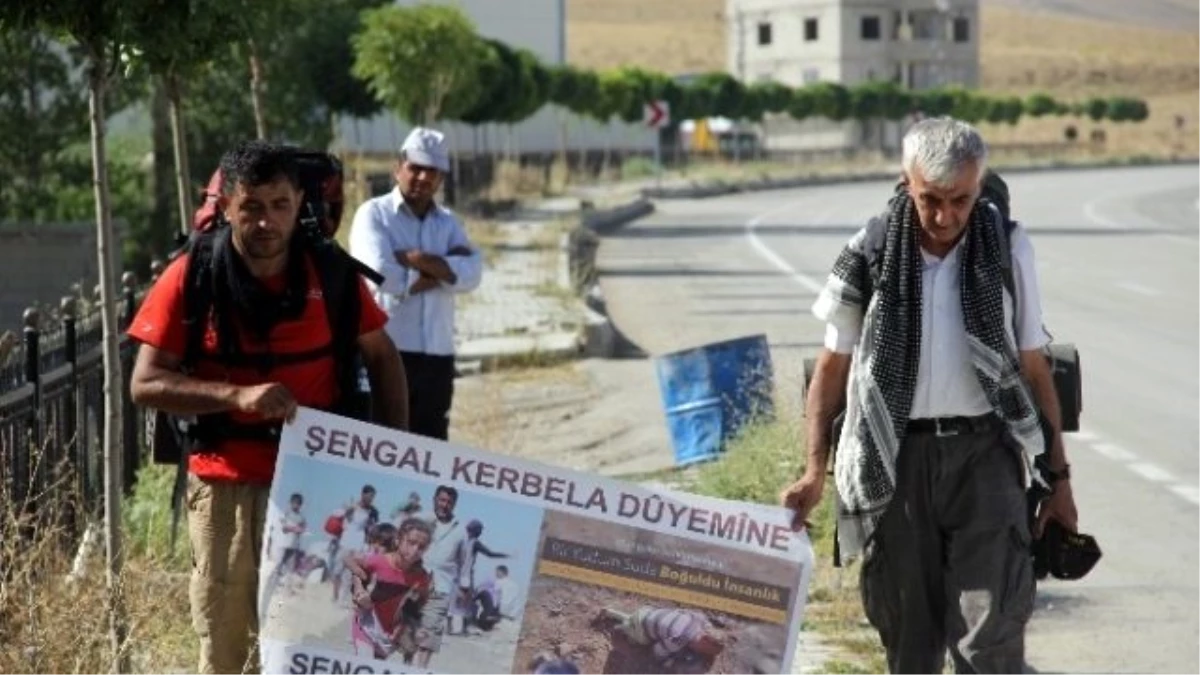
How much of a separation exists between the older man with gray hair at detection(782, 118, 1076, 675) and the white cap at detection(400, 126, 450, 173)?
309cm

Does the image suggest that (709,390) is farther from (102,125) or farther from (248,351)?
(248,351)

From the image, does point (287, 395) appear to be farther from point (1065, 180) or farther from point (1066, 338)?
point (1065, 180)

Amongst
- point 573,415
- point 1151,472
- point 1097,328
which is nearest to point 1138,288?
point 1097,328

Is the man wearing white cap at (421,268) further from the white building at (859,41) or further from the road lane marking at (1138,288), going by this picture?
the white building at (859,41)

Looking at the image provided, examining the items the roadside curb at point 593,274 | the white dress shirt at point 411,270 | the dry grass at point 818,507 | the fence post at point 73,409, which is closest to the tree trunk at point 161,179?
the roadside curb at point 593,274

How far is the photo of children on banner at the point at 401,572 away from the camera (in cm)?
579

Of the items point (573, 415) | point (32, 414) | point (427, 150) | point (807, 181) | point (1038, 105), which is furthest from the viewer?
point (1038, 105)

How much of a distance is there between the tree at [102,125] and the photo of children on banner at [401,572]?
124cm

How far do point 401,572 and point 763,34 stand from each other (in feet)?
463

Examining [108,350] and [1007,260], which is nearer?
[1007,260]

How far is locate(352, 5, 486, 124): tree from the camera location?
34.0 metres

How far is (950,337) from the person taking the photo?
20.3ft

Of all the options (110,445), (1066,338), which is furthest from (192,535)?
(1066,338)

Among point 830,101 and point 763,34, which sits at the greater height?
point 763,34
